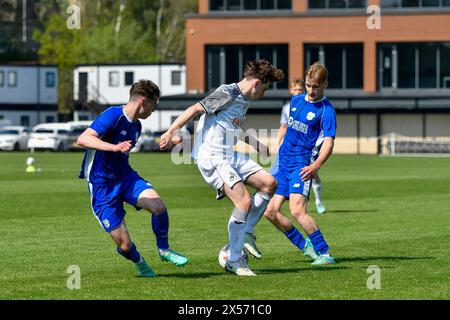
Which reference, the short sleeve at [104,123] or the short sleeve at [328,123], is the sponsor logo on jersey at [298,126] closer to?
the short sleeve at [328,123]

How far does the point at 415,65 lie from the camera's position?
76.1m

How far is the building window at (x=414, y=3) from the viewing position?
75812 millimetres

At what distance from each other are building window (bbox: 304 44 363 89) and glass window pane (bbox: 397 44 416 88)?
246 centimetres

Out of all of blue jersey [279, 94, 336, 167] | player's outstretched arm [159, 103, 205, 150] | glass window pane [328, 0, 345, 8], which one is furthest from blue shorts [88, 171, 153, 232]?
glass window pane [328, 0, 345, 8]

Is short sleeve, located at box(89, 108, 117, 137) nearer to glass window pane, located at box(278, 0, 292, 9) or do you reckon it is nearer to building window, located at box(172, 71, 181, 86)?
glass window pane, located at box(278, 0, 292, 9)

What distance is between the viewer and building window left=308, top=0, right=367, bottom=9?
7725cm

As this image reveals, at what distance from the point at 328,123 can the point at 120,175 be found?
283 cm

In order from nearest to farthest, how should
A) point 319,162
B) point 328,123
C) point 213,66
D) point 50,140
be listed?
point 319,162 → point 328,123 → point 50,140 → point 213,66

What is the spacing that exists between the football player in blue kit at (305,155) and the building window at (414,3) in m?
63.1

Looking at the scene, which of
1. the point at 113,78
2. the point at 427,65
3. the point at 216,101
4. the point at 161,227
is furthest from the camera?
the point at 113,78

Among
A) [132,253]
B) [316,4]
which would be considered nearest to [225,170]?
[132,253]

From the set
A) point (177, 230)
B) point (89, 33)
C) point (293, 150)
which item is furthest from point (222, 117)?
point (89, 33)

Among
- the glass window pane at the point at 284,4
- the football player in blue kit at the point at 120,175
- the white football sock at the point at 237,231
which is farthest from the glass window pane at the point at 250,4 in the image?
the football player in blue kit at the point at 120,175

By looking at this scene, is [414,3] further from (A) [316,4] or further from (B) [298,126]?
(B) [298,126]
